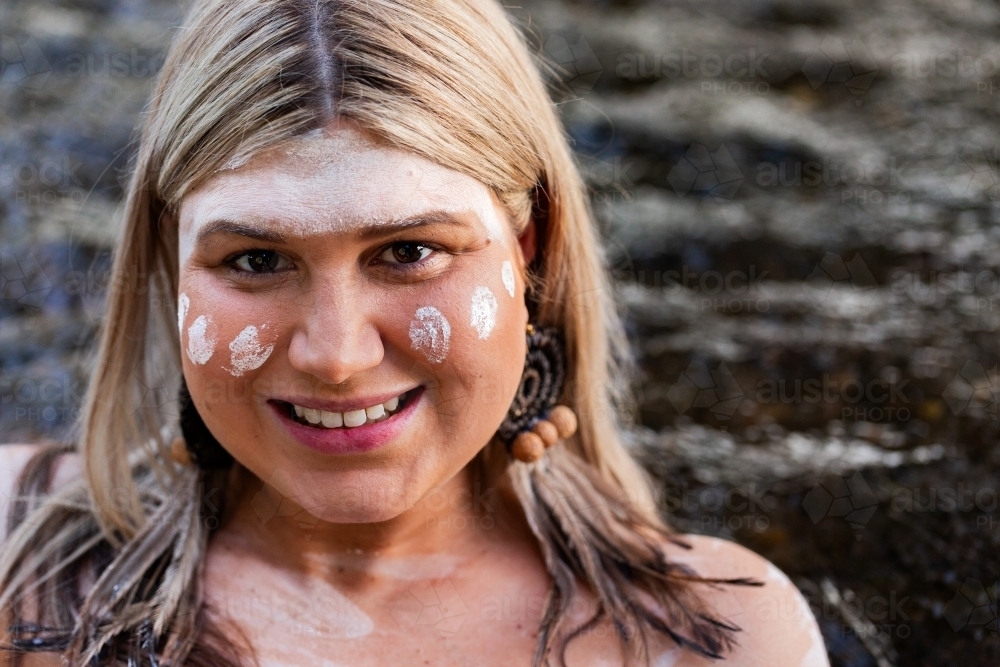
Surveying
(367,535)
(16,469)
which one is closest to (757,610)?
(367,535)

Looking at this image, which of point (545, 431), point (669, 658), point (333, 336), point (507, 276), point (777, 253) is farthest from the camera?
point (777, 253)

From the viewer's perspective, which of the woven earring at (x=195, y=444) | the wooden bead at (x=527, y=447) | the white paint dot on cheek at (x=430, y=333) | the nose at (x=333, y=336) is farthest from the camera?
the wooden bead at (x=527, y=447)

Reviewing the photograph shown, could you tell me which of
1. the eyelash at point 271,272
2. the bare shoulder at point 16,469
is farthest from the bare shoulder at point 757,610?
the bare shoulder at point 16,469

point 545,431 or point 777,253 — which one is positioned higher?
point 545,431

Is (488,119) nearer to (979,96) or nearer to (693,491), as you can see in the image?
(693,491)

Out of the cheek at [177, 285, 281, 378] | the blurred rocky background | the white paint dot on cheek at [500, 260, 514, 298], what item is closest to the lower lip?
the cheek at [177, 285, 281, 378]

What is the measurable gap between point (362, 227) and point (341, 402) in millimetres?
327

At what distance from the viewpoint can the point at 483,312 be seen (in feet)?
7.06

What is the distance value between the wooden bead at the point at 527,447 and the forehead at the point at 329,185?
643 millimetres

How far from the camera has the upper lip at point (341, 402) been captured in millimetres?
2086

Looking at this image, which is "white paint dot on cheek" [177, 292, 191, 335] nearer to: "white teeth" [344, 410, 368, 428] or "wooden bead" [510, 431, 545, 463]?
"white teeth" [344, 410, 368, 428]

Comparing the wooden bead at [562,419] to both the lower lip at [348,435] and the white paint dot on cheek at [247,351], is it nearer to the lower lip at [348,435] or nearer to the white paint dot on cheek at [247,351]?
the lower lip at [348,435]

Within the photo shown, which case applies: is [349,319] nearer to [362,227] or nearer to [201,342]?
[362,227]

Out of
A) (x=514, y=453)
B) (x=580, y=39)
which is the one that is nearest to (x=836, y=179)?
(x=580, y=39)
